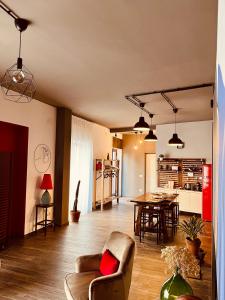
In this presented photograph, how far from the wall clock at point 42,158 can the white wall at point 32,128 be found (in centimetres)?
10

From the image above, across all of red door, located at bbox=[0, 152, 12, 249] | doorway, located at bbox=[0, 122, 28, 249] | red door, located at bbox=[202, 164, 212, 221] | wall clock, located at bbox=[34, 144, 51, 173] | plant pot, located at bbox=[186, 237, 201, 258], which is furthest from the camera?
red door, located at bbox=[202, 164, 212, 221]

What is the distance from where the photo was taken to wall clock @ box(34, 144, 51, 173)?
5675 millimetres

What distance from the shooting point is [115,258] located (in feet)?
8.52

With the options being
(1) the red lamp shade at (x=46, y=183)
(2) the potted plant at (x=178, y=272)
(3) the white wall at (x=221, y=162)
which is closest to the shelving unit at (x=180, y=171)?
(1) the red lamp shade at (x=46, y=183)

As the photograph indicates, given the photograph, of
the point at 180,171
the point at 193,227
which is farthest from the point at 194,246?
the point at 180,171

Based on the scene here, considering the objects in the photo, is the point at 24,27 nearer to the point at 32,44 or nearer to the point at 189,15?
the point at 32,44

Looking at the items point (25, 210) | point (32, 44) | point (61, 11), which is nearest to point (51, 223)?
point (25, 210)

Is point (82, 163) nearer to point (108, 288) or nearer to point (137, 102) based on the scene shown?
point (137, 102)

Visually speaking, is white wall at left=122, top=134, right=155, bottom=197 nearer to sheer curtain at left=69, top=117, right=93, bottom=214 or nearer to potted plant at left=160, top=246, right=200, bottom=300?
sheer curtain at left=69, top=117, right=93, bottom=214

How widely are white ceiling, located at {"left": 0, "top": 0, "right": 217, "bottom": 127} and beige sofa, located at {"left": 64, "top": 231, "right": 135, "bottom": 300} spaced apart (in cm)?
233

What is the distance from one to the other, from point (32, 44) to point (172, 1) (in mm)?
1779

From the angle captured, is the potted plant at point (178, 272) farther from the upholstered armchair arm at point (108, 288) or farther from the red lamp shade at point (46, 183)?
the red lamp shade at point (46, 183)

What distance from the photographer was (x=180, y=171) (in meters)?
8.37

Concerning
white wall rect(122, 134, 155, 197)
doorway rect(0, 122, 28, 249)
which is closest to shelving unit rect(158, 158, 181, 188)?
white wall rect(122, 134, 155, 197)
